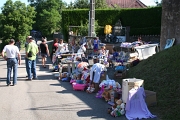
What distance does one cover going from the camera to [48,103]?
321 inches

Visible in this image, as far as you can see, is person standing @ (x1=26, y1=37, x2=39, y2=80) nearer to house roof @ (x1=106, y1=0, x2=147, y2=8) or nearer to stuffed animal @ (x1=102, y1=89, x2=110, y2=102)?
stuffed animal @ (x1=102, y1=89, x2=110, y2=102)

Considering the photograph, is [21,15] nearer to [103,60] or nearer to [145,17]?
[145,17]

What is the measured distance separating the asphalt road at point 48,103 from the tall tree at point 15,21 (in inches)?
1248

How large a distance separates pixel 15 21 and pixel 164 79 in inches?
1426

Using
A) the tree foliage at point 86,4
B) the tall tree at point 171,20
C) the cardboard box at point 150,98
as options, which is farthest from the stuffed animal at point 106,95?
the tree foliage at point 86,4

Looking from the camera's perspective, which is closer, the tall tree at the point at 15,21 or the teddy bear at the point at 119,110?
the teddy bear at the point at 119,110

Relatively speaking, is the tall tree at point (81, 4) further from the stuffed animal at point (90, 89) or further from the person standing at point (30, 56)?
the stuffed animal at point (90, 89)

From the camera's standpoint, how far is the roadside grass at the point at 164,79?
23.6 feet

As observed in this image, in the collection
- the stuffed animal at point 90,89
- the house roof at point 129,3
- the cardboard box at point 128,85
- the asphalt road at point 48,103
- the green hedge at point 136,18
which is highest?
the house roof at point 129,3

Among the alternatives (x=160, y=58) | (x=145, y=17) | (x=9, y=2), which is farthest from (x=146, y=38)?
(x=9, y=2)

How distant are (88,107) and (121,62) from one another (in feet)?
23.3

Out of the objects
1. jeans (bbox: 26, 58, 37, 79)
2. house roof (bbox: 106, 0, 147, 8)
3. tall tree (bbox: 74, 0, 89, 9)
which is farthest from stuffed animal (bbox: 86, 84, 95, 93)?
house roof (bbox: 106, 0, 147, 8)

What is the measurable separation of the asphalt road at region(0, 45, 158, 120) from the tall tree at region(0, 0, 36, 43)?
31.7 meters

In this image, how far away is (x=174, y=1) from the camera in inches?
583
